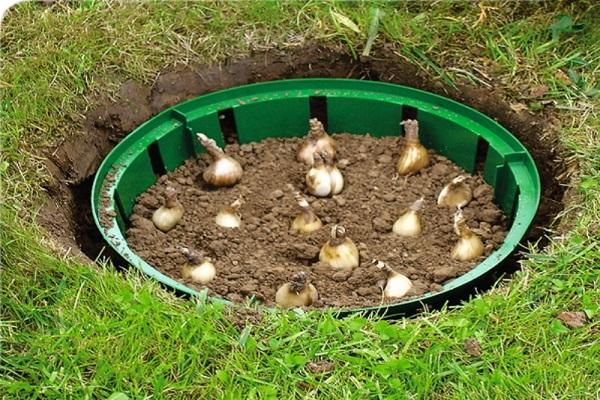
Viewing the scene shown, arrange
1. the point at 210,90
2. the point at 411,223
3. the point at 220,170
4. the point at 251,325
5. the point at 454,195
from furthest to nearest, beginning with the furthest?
1. the point at 210,90
2. the point at 220,170
3. the point at 454,195
4. the point at 411,223
5. the point at 251,325

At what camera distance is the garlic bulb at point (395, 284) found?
2436 mm

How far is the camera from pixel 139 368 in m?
2.07

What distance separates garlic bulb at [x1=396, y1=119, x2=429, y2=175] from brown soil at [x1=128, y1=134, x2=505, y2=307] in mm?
33

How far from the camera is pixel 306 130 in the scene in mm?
3252

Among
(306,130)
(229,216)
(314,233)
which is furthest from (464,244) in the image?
(306,130)

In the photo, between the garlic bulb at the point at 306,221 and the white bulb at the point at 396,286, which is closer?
the white bulb at the point at 396,286

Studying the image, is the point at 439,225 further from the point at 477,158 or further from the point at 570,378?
the point at 570,378

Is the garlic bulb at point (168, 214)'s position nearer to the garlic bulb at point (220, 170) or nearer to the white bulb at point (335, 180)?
the garlic bulb at point (220, 170)

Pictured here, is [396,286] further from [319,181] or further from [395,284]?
[319,181]

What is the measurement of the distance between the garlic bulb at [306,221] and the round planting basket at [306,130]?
0.52 m

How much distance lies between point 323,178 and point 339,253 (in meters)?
0.40

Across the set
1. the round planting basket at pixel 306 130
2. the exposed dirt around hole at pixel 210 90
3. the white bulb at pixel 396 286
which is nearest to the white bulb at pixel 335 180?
the round planting basket at pixel 306 130

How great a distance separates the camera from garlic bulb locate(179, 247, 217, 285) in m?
2.54

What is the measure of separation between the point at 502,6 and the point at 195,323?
1698 mm
